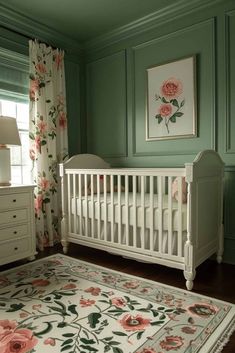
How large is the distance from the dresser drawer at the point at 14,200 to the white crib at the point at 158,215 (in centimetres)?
38

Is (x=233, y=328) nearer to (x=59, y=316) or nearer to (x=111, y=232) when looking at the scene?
(x=59, y=316)

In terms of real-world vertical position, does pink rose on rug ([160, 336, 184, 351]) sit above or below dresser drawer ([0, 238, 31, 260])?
below

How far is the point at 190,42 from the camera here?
8.34 ft

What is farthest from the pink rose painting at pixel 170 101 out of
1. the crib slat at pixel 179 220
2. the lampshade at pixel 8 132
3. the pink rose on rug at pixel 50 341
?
the pink rose on rug at pixel 50 341

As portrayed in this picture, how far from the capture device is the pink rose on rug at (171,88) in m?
2.62

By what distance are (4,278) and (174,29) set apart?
271 cm

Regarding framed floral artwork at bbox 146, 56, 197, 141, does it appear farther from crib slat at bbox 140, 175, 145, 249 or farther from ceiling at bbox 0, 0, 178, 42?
crib slat at bbox 140, 175, 145, 249

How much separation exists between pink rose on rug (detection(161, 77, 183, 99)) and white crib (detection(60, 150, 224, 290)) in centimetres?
84

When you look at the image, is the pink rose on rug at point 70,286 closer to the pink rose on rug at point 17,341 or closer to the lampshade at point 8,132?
the pink rose on rug at point 17,341

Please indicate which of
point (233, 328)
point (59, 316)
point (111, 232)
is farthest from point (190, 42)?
point (59, 316)

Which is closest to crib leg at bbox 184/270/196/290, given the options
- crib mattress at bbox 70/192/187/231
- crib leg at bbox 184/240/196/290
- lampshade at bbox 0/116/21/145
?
crib leg at bbox 184/240/196/290

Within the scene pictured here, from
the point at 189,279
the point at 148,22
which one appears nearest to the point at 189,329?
the point at 189,279

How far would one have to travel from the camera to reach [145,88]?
2.88m

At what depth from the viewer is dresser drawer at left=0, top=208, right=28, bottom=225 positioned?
2283mm
